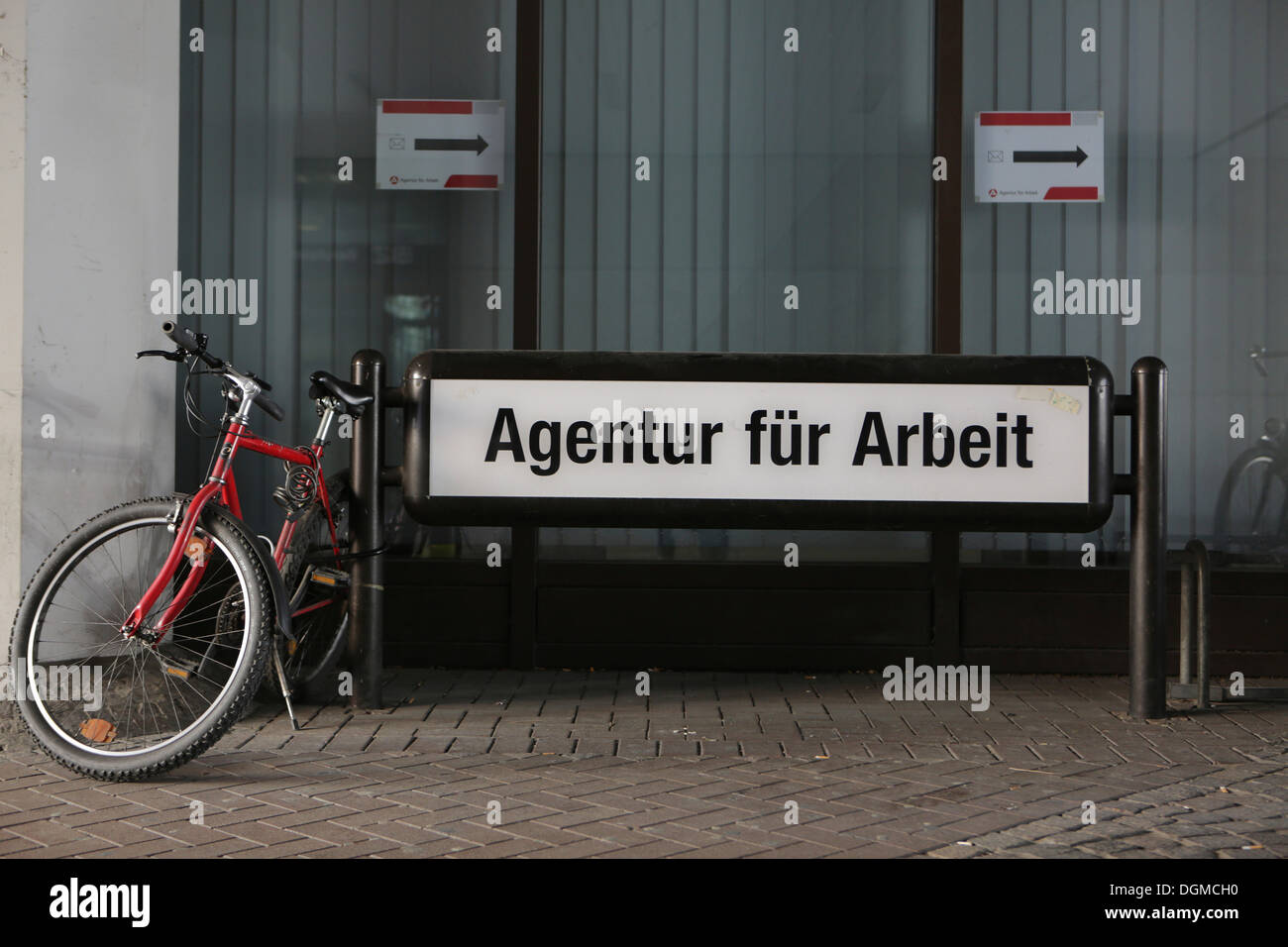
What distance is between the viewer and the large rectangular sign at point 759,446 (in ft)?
16.7

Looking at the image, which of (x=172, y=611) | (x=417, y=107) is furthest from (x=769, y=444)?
(x=417, y=107)

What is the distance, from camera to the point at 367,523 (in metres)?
5.13

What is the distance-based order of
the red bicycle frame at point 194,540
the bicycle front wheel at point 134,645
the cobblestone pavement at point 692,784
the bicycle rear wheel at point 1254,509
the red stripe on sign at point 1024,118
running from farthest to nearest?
the red stripe on sign at point 1024,118 < the bicycle rear wheel at point 1254,509 < the red bicycle frame at point 194,540 < the bicycle front wheel at point 134,645 < the cobblestone pavement at point 692,784

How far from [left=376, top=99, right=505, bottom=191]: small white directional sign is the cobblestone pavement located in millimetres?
2542

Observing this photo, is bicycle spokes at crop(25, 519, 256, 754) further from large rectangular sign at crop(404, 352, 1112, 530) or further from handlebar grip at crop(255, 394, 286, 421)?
large rectangular sign at crop(404, 352, 1112, 530)

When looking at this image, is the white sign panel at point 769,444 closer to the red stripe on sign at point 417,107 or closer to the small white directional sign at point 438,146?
the small white directional sign at point 438,146

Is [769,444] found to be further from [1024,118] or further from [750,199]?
[1024,118]

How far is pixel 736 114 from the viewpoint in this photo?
6508mm

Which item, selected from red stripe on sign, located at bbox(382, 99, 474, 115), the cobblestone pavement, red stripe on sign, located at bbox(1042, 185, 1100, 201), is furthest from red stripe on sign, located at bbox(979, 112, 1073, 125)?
the cobblestone pavement

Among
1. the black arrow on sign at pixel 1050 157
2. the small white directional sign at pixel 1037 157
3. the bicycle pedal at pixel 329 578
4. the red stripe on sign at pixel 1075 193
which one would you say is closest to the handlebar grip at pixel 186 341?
the bicycle pedal at pixel 329 578

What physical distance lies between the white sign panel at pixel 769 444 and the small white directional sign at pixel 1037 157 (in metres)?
1.72

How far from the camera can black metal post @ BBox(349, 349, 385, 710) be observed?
5133mm

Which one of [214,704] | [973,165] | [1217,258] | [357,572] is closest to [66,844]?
[214,704]

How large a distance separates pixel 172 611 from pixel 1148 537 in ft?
11.8
